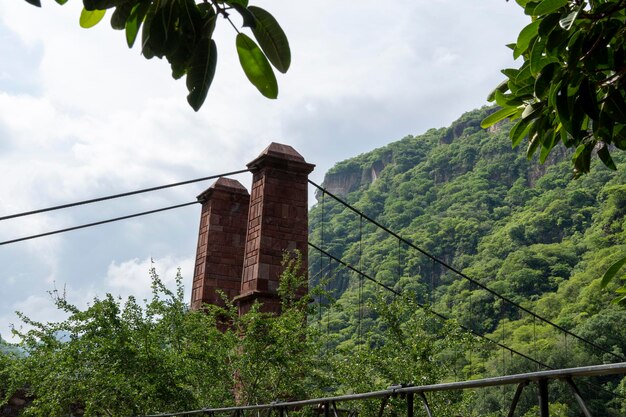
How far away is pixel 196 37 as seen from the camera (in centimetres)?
113

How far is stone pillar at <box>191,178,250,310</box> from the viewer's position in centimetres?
1154

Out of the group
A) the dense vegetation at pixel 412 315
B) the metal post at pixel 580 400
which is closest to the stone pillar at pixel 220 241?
the dense vegetation at pixel 412 315

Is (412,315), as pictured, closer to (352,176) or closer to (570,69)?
(570,69)

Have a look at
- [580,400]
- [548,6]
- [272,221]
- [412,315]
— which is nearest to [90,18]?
[548,6]

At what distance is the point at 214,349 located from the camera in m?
→ 8.34

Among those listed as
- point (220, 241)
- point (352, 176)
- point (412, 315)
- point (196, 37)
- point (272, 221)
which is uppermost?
point (352, 176)

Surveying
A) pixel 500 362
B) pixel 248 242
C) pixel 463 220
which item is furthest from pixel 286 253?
pixel 463 220

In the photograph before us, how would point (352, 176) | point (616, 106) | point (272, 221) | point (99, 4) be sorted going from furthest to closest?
point (352, 176), point (272, 221), point (616, 106), point (99, 4)

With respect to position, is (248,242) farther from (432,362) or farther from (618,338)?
(618,338)

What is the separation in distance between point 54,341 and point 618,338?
26.6 meters

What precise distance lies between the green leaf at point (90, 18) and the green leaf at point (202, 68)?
164mm

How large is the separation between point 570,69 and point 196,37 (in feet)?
3.16

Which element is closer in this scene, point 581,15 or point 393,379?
point 581,15

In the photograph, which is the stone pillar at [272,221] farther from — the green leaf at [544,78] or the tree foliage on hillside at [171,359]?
the green leaf at [544,78]
